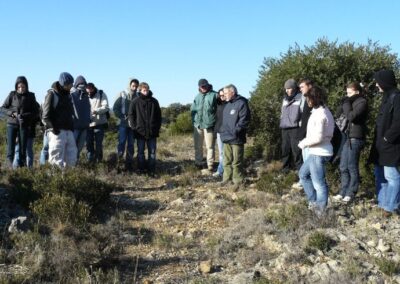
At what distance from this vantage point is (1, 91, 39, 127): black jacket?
909 centimetres

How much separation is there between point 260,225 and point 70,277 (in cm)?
260

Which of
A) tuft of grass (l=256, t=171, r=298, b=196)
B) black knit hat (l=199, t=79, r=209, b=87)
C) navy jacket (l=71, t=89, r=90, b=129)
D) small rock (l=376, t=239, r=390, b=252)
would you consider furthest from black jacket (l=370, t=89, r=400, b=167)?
navy jacket (l=71, t=89, r=90, b=129)

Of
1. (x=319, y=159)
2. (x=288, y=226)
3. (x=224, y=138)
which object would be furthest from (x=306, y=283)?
(x=224, y=138)

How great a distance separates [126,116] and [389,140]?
19.1ft

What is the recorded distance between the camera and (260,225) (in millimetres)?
6168

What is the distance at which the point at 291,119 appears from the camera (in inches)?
349

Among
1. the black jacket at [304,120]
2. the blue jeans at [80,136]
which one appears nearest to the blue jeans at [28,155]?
the blue jeans at [80,136]

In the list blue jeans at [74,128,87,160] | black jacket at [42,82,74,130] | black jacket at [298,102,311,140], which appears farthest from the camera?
blue jeans at [74,128,87,160]

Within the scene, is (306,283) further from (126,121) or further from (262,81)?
(262,81)

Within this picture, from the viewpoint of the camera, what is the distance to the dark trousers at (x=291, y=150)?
896cm

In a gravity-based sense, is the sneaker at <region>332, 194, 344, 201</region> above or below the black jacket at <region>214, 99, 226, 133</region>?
below

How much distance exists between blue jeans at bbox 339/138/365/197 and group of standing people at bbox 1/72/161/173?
4144 millimetres

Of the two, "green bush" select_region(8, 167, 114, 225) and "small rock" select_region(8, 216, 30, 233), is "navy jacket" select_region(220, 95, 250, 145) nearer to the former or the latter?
"green bush" select_region(8, 167, 114, 225)

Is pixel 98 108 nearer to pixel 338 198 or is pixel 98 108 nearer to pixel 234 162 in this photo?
pixel 234 162
